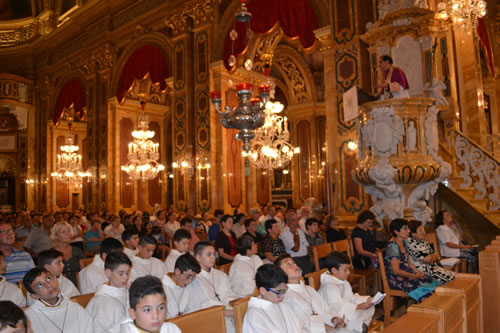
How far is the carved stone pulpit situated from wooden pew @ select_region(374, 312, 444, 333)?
399 cm

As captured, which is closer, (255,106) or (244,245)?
(244,245)

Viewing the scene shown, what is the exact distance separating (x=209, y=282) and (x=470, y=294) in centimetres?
224

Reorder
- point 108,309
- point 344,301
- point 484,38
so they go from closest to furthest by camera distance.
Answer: point 108,309
point 344,301
point 484,38

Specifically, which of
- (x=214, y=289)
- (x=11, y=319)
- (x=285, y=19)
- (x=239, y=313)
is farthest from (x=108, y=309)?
(x=285, y=19)

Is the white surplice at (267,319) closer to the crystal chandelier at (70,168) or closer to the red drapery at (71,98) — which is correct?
the crystal chandelier at (70,168)

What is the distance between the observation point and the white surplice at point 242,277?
4.59m

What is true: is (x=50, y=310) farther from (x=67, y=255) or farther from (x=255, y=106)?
(x=255, y=106)

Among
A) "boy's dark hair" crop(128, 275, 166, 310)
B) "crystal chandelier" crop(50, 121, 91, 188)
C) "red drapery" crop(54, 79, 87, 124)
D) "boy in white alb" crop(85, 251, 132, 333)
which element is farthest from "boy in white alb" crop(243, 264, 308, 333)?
"red drapery" crop(54, 79, 87, 124)

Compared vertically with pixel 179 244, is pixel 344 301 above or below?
below

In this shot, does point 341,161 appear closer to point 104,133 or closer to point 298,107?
point 298,107

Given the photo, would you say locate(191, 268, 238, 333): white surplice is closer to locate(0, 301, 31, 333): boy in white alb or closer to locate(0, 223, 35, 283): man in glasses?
locate(0, 301, 31, 333): boy in white alb

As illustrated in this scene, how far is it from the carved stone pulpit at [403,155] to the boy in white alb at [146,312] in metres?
4.51

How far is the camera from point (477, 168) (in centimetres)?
711

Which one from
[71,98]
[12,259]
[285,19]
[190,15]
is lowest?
[12,259]
